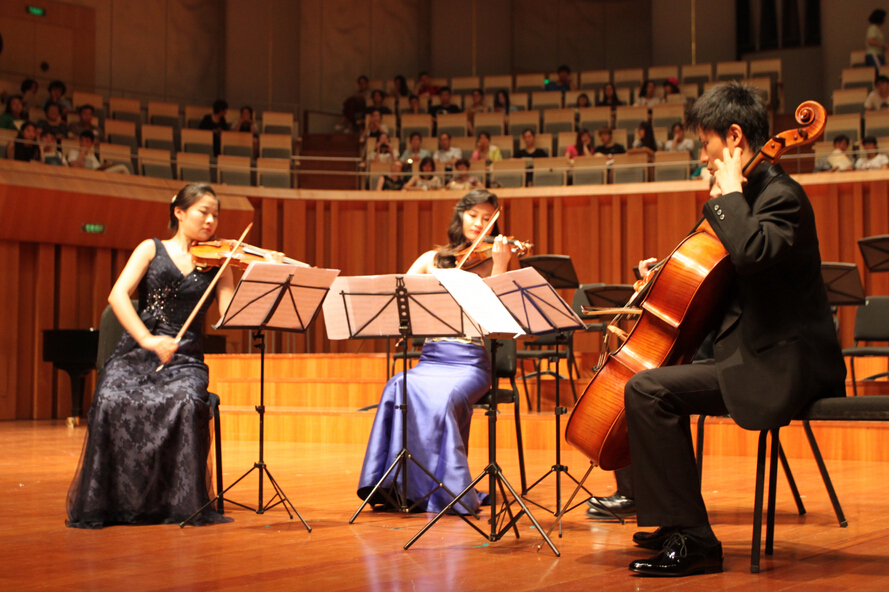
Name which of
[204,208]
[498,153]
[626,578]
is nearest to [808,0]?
[498,153]

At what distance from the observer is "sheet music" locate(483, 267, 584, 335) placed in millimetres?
2402

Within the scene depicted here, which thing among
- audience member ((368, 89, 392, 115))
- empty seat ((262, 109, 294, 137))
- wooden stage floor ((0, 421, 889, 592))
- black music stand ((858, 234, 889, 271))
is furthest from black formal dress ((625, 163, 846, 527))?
audience member ((368, 89, 392, 115))

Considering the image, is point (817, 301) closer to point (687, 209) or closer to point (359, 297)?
point (359, 297)

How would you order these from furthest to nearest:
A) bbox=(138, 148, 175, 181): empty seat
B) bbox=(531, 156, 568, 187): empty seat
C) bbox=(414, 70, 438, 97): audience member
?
bbox=(414, 70, 438, 97): audience member → bbox=(531, 156, 568, 187): empty seat → bbox=(138, 148, 175, 181): empty seat

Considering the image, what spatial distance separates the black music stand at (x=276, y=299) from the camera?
268 cm

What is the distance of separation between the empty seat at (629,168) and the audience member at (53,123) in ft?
17.6

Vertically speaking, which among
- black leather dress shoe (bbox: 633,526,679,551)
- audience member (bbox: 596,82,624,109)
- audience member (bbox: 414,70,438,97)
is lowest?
black leather dress shoe (bbox: 633,526,679,551)

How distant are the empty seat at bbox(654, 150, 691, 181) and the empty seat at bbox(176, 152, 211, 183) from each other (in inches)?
176

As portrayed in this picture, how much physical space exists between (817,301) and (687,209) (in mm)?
6788

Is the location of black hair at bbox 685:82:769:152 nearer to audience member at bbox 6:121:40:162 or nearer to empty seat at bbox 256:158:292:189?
audience member at bbox 6:121:40:162

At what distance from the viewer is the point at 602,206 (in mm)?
9078

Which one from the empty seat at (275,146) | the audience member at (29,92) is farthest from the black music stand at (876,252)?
the audience member at (29,92)

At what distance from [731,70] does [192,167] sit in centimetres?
634

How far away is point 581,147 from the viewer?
366 inches
